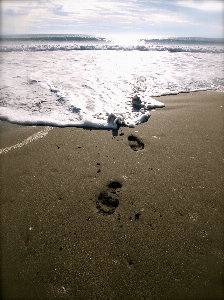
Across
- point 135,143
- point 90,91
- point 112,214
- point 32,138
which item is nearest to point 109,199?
point 112,214

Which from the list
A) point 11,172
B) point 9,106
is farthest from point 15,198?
point 9,106

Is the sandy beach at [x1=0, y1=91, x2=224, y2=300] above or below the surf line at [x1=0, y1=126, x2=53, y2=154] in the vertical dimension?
below

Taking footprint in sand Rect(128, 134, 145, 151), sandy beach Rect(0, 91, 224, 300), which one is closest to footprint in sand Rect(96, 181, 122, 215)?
sandy beach Rect(0, 91, 224, 300)

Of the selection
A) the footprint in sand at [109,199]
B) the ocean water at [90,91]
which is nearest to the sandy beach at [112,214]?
the footprint in sand at [109,199]

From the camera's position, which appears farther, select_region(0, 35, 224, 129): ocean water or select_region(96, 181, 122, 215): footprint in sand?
select_region(0, 35, 224, 129): ocean water

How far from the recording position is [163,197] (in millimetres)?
2551

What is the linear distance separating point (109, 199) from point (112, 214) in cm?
22

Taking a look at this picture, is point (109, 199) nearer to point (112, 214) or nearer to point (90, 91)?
point (112, 214)

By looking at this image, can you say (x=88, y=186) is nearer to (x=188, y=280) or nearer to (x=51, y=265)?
(x=51, y=265)

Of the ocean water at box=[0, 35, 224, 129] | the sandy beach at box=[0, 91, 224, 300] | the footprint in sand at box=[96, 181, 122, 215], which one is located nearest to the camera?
the sandy beach at box=[0, 91, 224, 300]

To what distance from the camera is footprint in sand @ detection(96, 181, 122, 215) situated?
7.87 ft

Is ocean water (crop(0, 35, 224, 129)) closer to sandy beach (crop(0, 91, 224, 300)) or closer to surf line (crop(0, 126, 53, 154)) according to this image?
surf line (crop(0, 126, 53, 154))

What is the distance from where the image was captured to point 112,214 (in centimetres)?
235

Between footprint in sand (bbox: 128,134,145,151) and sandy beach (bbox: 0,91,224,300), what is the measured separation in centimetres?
2
